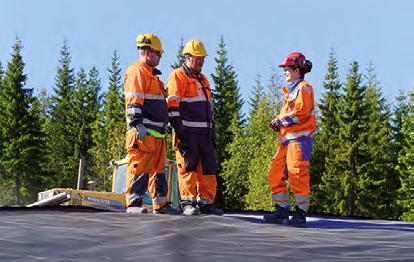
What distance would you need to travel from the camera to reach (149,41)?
541cm

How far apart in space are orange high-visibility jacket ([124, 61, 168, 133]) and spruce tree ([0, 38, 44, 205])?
32.4m

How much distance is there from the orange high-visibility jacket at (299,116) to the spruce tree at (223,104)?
105 feet

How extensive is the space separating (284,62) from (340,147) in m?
29.3

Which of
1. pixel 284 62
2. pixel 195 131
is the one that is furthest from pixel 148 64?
pixel 284 62

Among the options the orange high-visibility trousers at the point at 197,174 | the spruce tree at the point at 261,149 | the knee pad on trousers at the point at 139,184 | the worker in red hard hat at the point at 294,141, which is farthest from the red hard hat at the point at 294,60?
the spruce tree at the point at 261,149

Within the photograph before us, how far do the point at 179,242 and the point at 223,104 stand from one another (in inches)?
1431

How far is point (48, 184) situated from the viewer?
38500 millimetres

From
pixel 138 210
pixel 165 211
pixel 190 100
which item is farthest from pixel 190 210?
pixel 190 100

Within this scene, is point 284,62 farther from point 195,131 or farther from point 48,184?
point 48,184

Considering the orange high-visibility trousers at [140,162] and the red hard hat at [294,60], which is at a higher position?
the red hard hat at [294,60]

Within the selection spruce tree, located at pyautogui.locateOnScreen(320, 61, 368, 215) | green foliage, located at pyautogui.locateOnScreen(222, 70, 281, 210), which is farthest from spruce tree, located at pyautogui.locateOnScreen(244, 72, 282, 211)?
spruce tree, located at pyautogui.locateOnScreen(320, 61, 368, 215)

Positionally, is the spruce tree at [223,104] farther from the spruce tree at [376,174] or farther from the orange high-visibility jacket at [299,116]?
the orange high-visibility jacket at [299,116]

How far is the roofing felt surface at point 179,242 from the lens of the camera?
107 inches

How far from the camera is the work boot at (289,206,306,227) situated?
4629 millimetres
